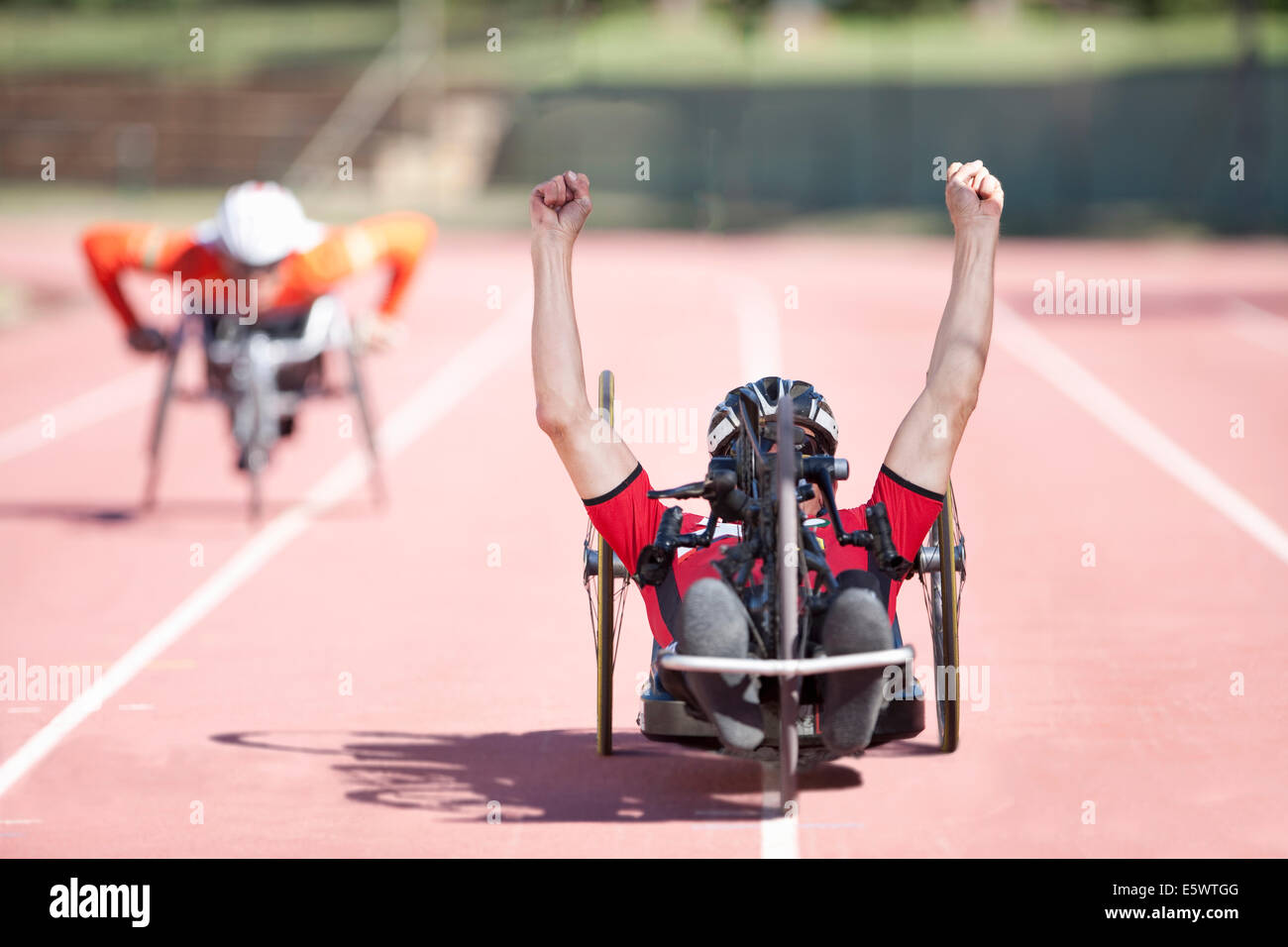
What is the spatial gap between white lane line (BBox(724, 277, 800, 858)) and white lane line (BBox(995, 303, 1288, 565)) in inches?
98.2

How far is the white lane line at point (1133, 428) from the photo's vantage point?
10.8 meters

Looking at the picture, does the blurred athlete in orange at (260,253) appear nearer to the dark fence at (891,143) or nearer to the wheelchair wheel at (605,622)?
the wheelchair wheel at (605,622)

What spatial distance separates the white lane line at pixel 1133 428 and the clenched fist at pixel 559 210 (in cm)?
560

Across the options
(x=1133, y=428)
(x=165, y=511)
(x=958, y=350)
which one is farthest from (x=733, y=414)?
(x=1133, y=428)

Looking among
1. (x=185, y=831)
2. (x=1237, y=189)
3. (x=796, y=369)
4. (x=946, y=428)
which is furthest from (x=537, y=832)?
(x=1237, y=189)

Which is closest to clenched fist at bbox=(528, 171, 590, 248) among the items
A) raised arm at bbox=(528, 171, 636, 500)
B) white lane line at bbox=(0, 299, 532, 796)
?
raised arm at bbox=(528, 171, 636, 500)

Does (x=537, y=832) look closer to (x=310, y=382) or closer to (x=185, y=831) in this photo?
(x=185, y=831)

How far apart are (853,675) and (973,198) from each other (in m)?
1.52

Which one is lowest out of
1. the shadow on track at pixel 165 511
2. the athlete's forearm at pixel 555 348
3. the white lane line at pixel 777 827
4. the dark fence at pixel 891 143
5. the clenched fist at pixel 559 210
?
the white lane line at pixel 777 827

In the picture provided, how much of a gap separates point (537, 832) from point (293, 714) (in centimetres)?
184

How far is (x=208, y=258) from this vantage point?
10852mm

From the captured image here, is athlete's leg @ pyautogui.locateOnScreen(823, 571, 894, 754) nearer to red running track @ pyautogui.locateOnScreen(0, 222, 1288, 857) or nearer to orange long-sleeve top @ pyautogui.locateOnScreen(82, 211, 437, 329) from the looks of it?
red running track @ pyautogui.locateOnScreen(0, 222, 1288, 857)

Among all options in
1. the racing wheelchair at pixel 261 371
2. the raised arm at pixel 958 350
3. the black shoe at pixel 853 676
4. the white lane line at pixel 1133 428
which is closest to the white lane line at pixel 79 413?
the racing wheelchair at pixel 261 371

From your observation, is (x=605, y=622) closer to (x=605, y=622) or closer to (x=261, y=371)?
(x=605, y=622)
